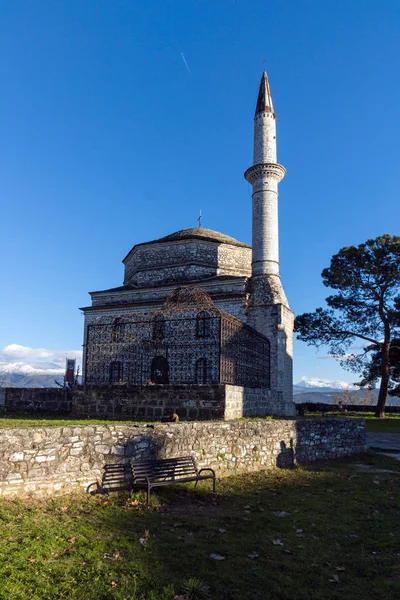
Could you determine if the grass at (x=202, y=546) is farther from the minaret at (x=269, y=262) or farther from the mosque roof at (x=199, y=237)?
the mosque roof at (x=199, y=237)

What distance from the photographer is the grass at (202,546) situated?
428 centimetres

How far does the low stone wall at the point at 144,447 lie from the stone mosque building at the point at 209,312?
2217 mm

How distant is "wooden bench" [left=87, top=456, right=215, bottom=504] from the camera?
721 cm

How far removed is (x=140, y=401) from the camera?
1214cm

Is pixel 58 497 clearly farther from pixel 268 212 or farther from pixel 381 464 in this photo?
pixel 268 212

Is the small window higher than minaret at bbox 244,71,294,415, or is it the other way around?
minaret at bbox 244,71,294,415

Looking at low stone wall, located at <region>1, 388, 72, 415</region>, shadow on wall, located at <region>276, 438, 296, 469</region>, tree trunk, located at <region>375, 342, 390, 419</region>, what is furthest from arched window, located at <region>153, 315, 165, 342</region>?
tree trunk, located at <region>375, 342, 390, 419</region>

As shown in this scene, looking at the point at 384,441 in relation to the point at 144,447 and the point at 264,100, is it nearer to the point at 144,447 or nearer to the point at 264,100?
the point at 144,447

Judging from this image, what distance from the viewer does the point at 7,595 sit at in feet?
12.6

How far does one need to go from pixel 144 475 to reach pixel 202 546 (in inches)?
88.9

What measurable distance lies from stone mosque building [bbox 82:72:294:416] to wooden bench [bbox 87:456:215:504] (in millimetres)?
4325

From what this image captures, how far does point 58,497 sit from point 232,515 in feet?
8.45

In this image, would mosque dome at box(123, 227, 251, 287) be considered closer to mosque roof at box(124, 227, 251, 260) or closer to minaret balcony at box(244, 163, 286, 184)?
mosque roof at box(124, 227, 251, 260)

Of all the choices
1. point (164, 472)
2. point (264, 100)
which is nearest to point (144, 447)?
point (164, 472)
